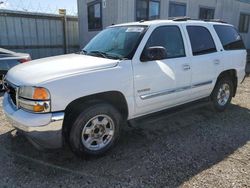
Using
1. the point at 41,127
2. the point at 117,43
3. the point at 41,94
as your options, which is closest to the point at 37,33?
the point at 117,43

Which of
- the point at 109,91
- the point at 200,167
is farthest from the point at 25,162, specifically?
the point at 200,167

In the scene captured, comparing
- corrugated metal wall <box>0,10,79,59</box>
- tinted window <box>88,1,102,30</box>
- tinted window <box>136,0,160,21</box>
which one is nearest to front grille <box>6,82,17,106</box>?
tinted window <box>136,0,160,21</box>

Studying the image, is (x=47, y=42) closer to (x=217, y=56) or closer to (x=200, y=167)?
(x=217, y=56)

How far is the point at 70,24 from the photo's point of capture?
561 inches

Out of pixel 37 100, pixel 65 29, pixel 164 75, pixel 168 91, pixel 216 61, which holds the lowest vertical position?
pixel 168 91

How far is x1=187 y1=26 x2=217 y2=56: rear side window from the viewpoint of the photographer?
4.31 metres

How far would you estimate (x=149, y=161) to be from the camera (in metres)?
3.30

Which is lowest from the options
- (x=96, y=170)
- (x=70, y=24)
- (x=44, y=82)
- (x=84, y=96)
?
(x=96, y=170)

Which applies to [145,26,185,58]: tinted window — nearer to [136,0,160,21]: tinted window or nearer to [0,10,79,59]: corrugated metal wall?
[136,0,160,21]: tinted window

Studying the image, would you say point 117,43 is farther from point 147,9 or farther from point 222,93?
point 147,9

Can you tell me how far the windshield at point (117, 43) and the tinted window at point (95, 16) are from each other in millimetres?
7759

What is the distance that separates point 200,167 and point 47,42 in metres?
12.1

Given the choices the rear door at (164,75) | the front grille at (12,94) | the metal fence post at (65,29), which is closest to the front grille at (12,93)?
the front grille at (12,94)

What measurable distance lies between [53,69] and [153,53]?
1.42 metres
